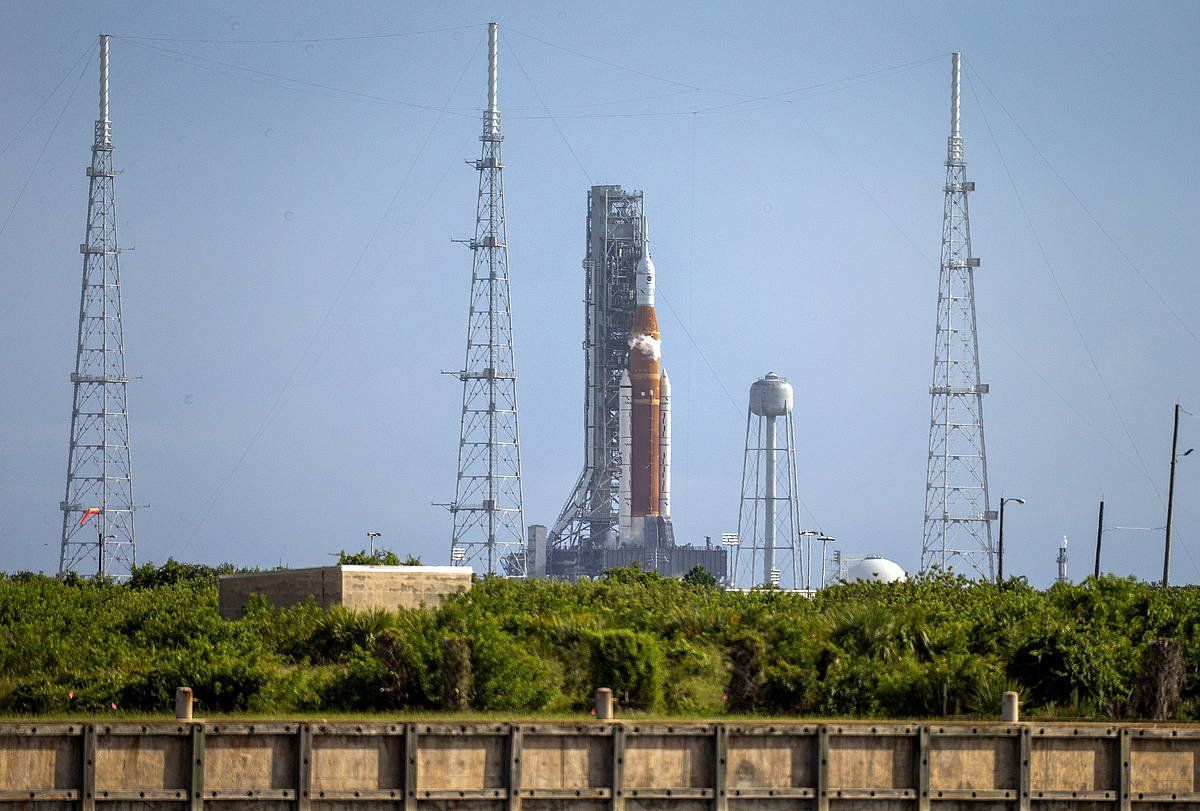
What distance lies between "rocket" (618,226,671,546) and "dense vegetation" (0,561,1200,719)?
11049cm

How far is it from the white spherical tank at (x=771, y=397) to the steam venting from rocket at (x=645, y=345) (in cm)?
1013

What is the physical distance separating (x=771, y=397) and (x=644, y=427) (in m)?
11.6

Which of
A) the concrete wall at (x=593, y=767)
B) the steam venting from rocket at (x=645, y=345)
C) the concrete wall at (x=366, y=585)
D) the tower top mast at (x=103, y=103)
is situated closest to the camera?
the concrete wall at (x=593, y=767)

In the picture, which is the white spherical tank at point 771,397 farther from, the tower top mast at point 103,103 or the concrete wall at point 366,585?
the concrete wall at point 366,585

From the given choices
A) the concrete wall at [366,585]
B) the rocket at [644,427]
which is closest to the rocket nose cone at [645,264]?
the rocket at [644,427]

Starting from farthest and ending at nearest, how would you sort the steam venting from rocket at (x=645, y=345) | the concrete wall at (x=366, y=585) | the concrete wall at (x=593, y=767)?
the steam venting from rocket at (x=645, y=345), the concrete wall at (x=366, y=585), the concrete wall at (x=593, y=767)

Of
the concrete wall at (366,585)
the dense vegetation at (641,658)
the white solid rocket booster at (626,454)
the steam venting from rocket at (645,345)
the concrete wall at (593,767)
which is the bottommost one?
the concrete wall at (593,767)

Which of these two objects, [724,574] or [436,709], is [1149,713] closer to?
[436,709]

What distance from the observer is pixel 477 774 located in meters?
24.6

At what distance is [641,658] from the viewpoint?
3497 centimetres

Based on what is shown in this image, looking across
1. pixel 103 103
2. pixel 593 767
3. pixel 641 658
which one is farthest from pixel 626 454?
pixel 593 767

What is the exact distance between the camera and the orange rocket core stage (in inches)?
6063

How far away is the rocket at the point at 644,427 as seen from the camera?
506 ft

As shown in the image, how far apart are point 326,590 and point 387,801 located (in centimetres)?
1824
